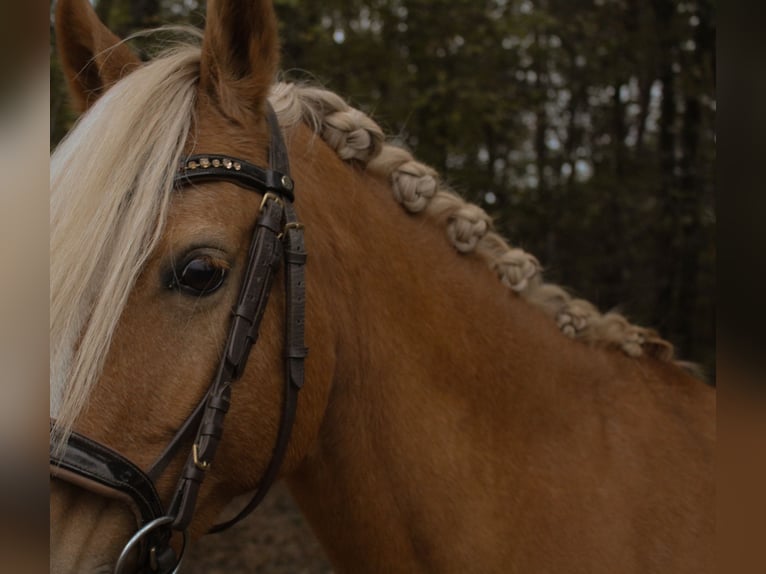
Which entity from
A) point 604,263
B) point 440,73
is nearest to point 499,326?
point 440,73

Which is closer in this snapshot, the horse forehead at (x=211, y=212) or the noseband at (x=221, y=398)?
the noseband at (x=221, y=398)

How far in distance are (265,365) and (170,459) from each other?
1.02ft

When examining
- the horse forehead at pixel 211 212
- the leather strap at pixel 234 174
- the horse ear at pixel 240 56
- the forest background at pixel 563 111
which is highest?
the forest background at pixel 563 111

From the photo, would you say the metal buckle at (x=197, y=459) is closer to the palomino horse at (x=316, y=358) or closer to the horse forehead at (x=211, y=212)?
the palomino horse at (x=316, y=358)

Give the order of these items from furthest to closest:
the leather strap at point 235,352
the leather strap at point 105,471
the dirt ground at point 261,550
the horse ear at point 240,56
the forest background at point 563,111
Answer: the dirt ground at point 261,550, the forest background at point 563,111, the horse ear at point 240,56, the leather strap at point 235,352, the leather strap at point 105,471

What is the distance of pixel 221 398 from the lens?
1560mm

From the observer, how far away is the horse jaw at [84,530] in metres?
1.42

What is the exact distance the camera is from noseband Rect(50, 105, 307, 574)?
1.44 m

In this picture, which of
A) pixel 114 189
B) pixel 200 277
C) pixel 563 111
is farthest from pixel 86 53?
pixel 563 111

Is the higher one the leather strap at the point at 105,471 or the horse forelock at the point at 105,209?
the horse forelock at the point at 105,209

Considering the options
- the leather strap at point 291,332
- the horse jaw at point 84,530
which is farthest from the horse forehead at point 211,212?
the horse jaw at point 84,530

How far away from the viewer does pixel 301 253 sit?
174 cm

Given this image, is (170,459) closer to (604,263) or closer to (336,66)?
(336,66)

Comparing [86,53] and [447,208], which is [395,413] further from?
[86,53]
